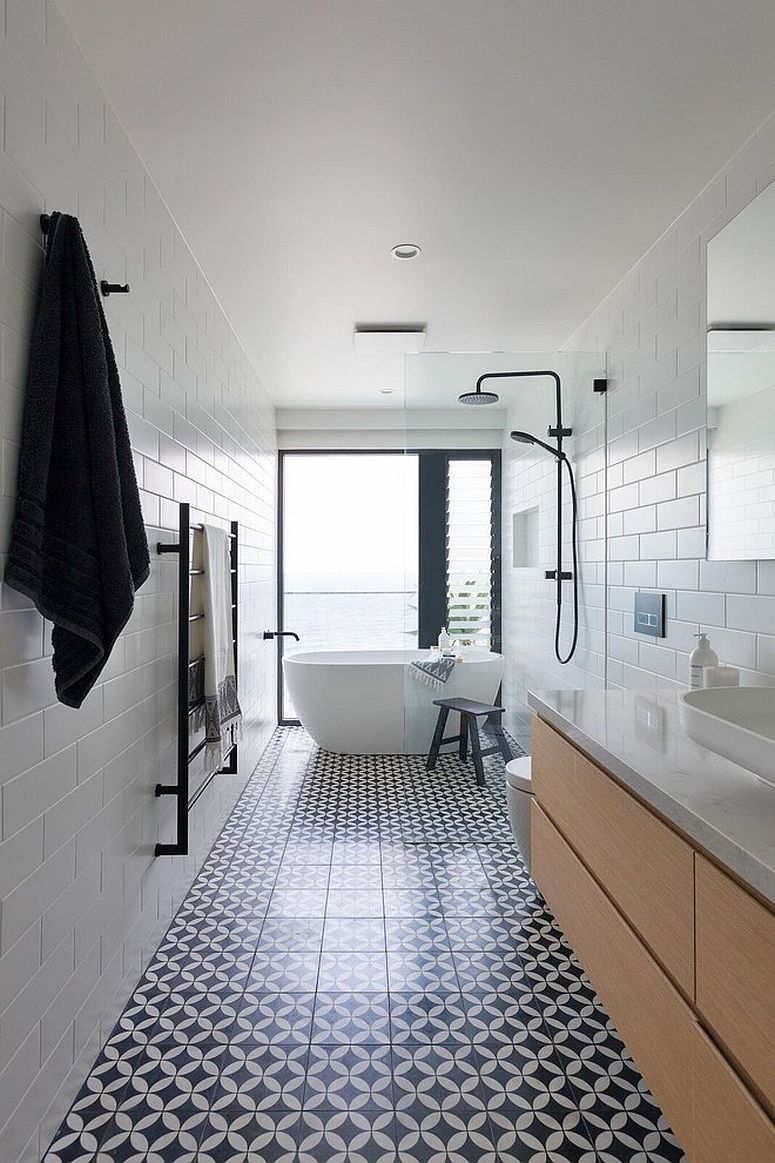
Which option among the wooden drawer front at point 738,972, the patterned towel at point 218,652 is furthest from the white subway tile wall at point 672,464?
the patterned towel at point 218,652

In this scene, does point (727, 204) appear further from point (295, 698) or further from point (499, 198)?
point (295, 698)

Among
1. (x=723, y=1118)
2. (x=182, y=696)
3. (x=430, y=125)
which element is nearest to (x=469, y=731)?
(x=182, y=696)

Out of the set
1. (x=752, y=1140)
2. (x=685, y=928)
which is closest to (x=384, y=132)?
(x=685, y=928)

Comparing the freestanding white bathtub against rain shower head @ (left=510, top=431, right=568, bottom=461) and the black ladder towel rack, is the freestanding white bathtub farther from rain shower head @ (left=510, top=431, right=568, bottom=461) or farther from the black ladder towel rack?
the black ladder towel rack

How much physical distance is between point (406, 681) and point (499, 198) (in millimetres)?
2183

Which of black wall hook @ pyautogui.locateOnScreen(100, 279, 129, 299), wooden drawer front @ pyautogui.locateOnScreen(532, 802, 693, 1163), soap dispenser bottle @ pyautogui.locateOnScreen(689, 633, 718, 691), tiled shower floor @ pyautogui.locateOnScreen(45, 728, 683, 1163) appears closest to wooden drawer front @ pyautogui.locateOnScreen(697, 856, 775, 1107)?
wooden drawer front @ pyautogui.locateOnScreen(532, 802, 693, 1163)

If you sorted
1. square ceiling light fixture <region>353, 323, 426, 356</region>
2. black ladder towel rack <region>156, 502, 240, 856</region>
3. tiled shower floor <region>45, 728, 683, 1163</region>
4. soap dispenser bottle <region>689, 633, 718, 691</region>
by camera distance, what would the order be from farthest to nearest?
square ceiling light fixture <region>353, 323, 426, 356</region>
black ladder towel rack <region>156, 502, 240, 856</region>
soap dispenser bottle <region>689, 633, 718, 691</region>
tiled shower floor <region>45, 728, 683, 1163</region>

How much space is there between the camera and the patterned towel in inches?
104

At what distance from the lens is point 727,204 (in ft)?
6.84

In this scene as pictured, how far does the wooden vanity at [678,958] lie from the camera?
99 centimetres

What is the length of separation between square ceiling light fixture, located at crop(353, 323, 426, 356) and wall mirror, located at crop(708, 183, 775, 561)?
1.70 meters

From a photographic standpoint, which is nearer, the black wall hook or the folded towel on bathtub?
the black wall hook

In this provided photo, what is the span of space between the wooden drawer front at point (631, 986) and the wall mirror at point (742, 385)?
38.3 inches

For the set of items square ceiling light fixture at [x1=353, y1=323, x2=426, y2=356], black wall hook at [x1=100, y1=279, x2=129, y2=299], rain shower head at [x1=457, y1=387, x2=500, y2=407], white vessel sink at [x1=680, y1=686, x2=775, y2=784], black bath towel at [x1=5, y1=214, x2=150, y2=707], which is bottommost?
white vessel sink at [x1=680, y1=686, x2=775, y2=784]
